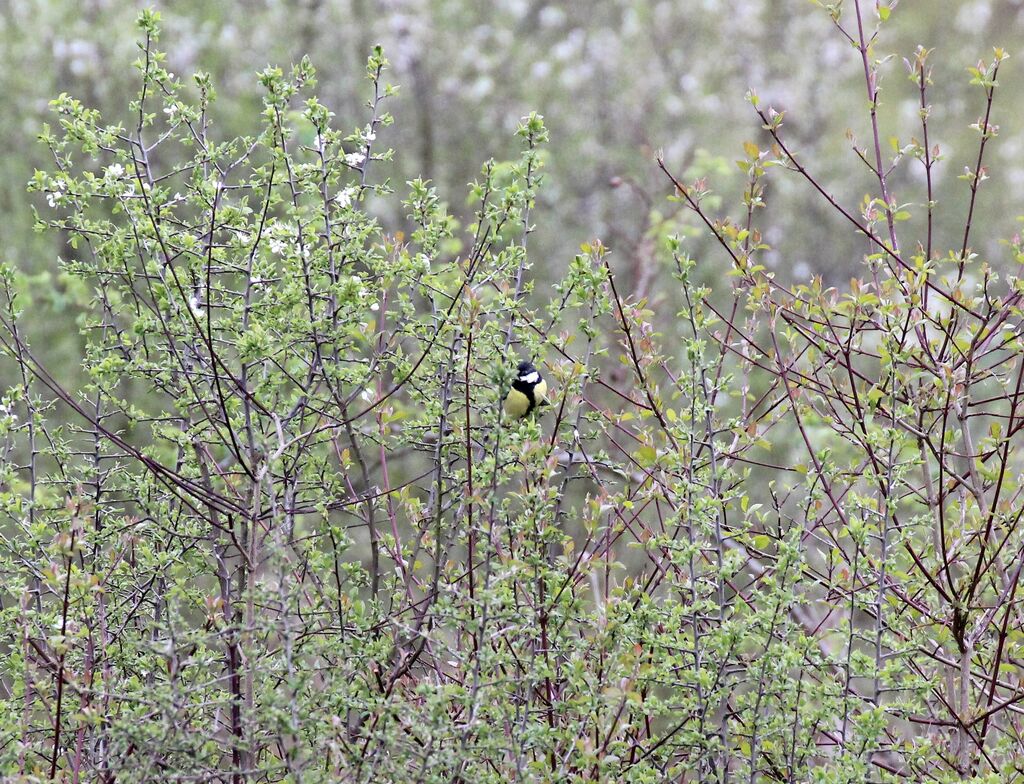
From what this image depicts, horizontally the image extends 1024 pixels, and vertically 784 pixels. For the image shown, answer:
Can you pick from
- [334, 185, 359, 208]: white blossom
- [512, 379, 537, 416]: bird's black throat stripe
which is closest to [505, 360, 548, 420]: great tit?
[512, 379, 537, 416]: bird's black throat stripe

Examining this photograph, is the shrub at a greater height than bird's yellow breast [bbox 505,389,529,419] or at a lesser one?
lesser

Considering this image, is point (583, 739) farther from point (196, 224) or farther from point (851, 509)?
point (196, 224)

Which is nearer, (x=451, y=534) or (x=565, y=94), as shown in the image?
(x=451, y=534)

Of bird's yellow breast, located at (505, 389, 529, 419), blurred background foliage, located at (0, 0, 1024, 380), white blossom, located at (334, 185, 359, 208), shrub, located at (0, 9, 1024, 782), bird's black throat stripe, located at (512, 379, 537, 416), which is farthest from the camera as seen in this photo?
blurred background foliage, located at (0, 0, 1024, 380)

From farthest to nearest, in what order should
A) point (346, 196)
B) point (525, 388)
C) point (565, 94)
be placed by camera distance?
point (565, 94) → point (525, 388) → point (346, 196)

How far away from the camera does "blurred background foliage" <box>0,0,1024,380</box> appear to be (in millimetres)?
10820

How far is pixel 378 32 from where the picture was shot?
37.6 feet

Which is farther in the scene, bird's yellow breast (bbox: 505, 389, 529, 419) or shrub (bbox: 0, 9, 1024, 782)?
bird's yellow breast (bbox: 505, 389, 529, 419)

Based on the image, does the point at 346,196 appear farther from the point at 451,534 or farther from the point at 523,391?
the point at 523,391

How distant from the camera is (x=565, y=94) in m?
12.0

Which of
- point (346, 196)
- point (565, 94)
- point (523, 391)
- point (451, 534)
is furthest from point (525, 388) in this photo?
point (565, 94)

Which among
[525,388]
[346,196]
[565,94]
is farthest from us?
[565,94]

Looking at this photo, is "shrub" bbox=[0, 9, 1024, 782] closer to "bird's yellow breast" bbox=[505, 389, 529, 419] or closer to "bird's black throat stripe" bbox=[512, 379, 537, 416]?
"bird's black throat stripe" bbox=[512, 379, 537, 416]

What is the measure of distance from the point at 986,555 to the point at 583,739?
139 centimetres
